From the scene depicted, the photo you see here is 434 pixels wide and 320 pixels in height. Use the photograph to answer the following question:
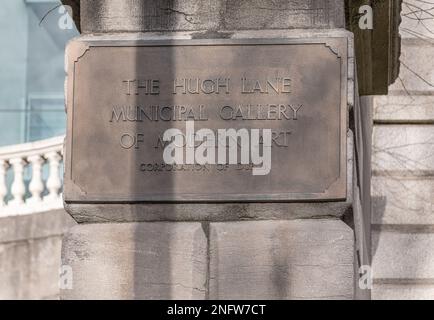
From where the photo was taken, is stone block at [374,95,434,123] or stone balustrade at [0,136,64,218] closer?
stone block at [374,95,434,123]

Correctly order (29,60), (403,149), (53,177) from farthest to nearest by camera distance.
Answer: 1. (29,60)
2. (53,177)
3. (403,149)

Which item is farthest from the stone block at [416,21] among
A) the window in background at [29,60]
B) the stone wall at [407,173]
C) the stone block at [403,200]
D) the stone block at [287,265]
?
the window in background at [29,60]

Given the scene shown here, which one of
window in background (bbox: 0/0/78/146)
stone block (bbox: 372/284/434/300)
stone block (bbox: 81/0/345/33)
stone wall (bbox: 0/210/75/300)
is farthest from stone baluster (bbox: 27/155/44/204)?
stone block (bbox: 81/0/345/33)

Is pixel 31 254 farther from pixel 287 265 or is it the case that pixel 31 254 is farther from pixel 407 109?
pixel 287 265

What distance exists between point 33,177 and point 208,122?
7268 millimetres

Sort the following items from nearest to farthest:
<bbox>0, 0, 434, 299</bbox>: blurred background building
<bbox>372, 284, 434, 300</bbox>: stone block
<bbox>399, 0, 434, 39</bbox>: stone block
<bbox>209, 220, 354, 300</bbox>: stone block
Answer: <bbox>209, 220, 354, 300</bbox>: stone block → <bbox>372, 284, 434, 300</bbox>: stone block → <bbox>0, 0, 434, 299</bbox>: blurred background building → <bbox>399, 0, 434, 39</bbox>: stone block

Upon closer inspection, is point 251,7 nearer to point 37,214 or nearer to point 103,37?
point 103,37

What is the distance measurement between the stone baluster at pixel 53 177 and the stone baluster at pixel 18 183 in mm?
271

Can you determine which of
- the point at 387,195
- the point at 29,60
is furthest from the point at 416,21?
the point at 29,60

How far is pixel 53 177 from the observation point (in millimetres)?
13273

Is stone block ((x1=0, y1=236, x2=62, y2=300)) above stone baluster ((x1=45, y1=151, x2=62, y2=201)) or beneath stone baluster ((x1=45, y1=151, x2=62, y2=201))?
beneath

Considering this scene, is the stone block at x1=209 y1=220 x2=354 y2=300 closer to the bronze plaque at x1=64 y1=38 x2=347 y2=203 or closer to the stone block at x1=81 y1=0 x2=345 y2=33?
the bronze plaque at x1=64 y1=38 x2=347 y2=203

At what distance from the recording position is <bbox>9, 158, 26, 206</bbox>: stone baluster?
13.2m

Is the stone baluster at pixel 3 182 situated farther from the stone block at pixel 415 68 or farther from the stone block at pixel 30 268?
the stone block at pixel 415 68
